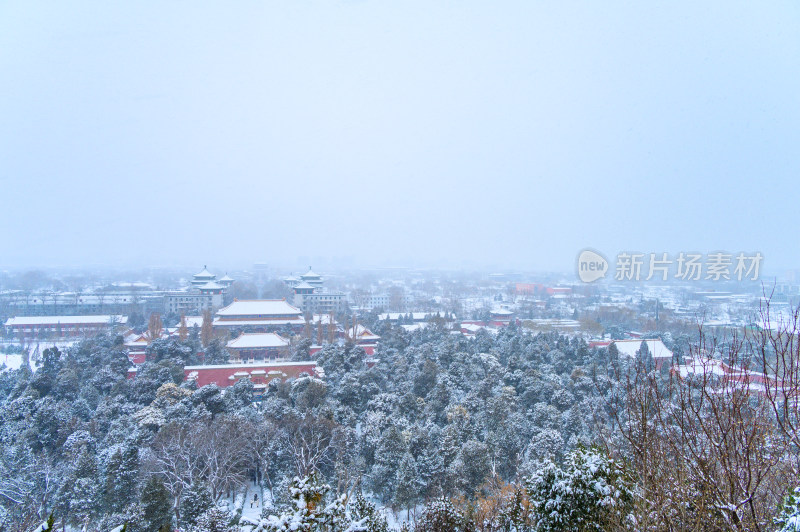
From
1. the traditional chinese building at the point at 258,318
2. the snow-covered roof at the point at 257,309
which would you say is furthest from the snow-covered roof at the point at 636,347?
the snow-covered roof at the point at 257,309

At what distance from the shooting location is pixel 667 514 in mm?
2219

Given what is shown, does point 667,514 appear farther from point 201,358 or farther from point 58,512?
point 201,358

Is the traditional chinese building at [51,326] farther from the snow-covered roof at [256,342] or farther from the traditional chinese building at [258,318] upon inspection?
the snow-covered roof at [256,342]

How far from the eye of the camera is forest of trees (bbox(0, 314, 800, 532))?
3.50m

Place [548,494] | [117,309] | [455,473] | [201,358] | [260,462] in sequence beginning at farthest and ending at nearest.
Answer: [117,309] < [201,358] < [260,462] < [455,473] < [548,494]

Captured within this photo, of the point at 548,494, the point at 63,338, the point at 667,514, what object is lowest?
the point at 63,338

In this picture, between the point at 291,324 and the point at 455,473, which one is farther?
the point at 291,324

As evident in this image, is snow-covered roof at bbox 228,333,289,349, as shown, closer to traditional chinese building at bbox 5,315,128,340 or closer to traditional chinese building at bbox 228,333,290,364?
traditional chinese building at bbox 228,333,290,364

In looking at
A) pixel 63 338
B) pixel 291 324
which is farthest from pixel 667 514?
pixel 63 338

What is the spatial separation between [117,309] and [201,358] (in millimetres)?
13039

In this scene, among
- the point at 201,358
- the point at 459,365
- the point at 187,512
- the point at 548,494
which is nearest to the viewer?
the point at 548,494

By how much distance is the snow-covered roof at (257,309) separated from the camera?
18719mm

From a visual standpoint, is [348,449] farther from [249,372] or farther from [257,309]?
[257,309]

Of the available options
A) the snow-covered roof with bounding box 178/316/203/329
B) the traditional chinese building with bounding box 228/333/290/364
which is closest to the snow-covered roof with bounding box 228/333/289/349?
the traditional chinese building with bounding box 228/333/290/364
